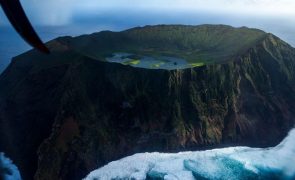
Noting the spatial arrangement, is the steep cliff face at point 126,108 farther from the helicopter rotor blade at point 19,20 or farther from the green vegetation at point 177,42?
the helicopter rotor blade at point 19,20

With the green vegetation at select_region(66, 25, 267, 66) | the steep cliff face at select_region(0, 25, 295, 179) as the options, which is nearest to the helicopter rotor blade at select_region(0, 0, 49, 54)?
the steep cliff face at select_region(0, 25, 295, 179)

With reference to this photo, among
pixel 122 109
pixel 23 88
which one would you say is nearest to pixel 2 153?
pixel 23 88

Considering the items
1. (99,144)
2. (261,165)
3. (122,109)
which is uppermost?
(122,109)

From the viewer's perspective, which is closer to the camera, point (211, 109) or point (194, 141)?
point (194, 141)

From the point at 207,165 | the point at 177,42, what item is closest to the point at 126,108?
the point at 207,165

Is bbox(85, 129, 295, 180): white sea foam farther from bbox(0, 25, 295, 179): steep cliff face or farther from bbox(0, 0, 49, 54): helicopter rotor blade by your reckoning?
bbox(0, 0, 49, 54): helicopter rotor blade

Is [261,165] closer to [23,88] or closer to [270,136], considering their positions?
[270,136]

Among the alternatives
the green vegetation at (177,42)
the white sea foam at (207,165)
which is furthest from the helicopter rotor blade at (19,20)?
the green vegetation at (177,42)
